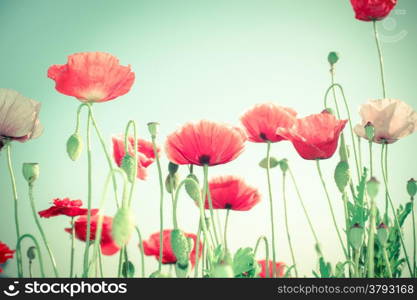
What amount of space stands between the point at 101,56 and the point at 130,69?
1.6 inches

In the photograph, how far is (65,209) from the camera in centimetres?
71

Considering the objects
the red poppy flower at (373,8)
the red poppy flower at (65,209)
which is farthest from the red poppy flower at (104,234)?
the red poppy flower at (373,8)

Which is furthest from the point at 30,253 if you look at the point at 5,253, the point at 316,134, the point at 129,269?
the point at 316,134

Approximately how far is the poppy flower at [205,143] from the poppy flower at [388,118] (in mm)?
240

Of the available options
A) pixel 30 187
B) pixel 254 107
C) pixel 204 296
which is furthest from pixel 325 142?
pixel 30 187

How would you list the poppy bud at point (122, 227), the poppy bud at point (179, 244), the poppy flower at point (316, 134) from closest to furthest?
the poppy bud at point (122, 227) → the poppy bud at point (179, 244) → the poppy flower at point (316, 134)

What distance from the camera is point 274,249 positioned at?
0.66 meters

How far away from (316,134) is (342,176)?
0.07 meters

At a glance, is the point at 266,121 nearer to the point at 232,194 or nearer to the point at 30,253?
the point at 232,194

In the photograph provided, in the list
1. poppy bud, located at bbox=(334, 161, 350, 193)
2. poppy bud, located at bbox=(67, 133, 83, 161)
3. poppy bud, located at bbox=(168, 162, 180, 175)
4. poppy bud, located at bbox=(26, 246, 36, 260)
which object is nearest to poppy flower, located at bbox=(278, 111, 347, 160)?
poppy bud, located at bbox=(334, 161, 350, 193)

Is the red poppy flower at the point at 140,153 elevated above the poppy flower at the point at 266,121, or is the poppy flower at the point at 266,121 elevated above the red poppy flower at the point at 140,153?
the poppy flower at the point at 266,121

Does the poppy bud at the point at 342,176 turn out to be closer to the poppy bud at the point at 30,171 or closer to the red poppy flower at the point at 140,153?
the red poppy flower at the point at 140,153

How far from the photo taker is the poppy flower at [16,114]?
1.85ft

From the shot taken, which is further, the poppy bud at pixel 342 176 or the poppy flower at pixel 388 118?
the poppy flower at pixel 388 118
